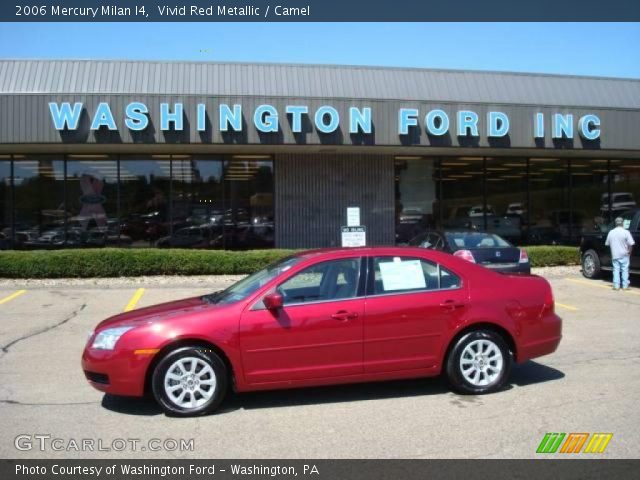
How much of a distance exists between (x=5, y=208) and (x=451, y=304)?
1594 cm

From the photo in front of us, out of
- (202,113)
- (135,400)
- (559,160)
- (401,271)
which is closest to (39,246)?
(202,113)

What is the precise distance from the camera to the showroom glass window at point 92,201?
59.5 feet

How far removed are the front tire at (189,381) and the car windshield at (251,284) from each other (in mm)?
608

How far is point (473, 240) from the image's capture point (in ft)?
40.7

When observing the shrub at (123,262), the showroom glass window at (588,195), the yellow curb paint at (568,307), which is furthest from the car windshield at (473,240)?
the showroom glass window at (588,195)

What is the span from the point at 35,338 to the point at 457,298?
6327 mm

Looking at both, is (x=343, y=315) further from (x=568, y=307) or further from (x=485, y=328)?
(x=568, y=307)

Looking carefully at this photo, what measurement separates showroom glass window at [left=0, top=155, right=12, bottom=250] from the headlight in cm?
1420

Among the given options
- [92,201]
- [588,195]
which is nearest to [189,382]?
[92,201]

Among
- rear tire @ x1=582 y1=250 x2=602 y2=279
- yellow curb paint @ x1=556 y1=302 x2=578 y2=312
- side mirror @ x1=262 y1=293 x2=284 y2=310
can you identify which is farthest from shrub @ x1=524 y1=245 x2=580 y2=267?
side mirror @ x1=262 y1=293 x2=284 y2=310

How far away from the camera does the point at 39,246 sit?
1816cm

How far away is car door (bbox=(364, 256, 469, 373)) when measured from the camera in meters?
5.80

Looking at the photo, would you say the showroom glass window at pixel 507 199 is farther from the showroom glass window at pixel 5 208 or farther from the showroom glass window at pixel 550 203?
the showroom glass window at pixel 5 208
